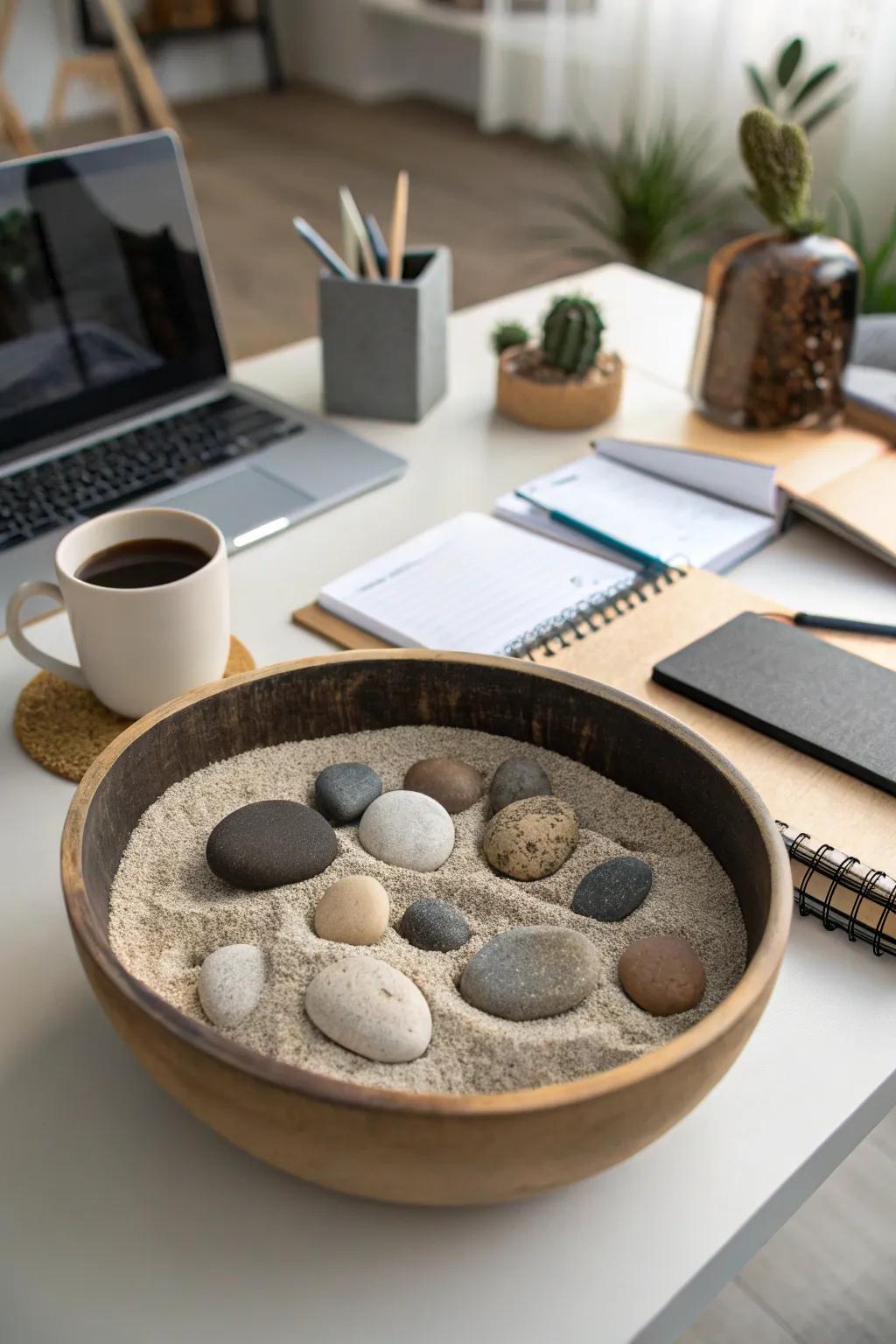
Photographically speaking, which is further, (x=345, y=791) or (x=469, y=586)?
(x=469, y=586)

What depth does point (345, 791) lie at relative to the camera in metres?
0.67

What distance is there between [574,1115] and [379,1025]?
4.2 inches

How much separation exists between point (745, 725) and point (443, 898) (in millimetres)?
266

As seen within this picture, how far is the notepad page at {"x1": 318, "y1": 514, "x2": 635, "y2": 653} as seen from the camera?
88 cm

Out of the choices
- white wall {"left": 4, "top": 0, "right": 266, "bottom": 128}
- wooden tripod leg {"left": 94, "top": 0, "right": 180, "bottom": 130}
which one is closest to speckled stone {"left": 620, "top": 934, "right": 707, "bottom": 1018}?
wooden tripod leg {"left": 94, "top": 0, "right": 180, "bottom": 130}

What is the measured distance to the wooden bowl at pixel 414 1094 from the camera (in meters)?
0.44

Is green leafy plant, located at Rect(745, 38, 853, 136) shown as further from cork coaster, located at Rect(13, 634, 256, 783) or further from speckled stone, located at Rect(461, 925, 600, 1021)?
speckled stone, located at Rect(461, 925, 600, 1021)

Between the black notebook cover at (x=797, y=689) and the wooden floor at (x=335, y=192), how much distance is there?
647 mm

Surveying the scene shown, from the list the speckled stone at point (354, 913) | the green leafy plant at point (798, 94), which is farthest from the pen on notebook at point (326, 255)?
the green leafy plant at point (798, 94)

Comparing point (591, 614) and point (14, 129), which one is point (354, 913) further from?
point (14, 129)

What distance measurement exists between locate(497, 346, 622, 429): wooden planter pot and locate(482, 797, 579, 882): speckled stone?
0.62 metres

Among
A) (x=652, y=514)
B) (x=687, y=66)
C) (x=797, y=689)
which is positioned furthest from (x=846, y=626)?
(x=687, y=66)

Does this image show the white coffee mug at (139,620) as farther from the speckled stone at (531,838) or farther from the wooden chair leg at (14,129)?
the wooden chair leg at (14,129)

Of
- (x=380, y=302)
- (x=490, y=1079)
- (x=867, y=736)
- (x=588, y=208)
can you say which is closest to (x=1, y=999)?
(x=490, y=1079)
